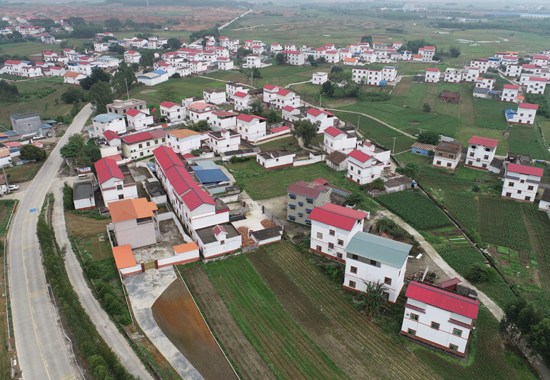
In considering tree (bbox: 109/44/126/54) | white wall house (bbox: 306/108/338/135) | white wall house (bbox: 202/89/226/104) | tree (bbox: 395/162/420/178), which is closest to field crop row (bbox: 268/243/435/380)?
tree (bbox: 395/162/420/178)

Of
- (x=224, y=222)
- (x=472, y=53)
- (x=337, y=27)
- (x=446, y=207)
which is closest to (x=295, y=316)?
(x=224, y=222)

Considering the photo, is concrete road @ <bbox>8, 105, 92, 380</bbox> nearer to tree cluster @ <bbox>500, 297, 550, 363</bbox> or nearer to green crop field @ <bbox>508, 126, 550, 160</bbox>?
tree cluster @ <bbox>500, 297, 550, 363</bbox>

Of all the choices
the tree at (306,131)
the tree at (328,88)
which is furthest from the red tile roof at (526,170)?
the tree at (328,88)

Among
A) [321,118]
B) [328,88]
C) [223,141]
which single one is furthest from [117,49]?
[321,118]

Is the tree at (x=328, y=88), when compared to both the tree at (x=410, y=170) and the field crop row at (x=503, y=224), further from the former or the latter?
the field crop row at (x=503, y=224)

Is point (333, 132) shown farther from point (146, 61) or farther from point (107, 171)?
point (146, 61)
